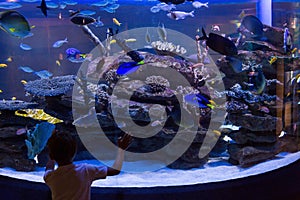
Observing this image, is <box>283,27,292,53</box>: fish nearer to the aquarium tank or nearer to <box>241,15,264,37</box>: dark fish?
the aquarium tank

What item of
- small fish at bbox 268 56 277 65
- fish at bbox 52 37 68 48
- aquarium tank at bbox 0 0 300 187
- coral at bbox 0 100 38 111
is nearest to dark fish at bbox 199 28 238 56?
aquarium tank at bbox 0 0 300 187

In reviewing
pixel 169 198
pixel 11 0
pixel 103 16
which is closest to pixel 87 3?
pixel 103 16

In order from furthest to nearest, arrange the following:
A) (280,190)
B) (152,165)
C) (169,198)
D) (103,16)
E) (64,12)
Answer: (103,16) → (64,12) → (152,165) → (280,190) → (169,198)

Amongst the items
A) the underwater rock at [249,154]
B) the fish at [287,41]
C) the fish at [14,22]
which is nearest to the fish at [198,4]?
the fish at [287,41]

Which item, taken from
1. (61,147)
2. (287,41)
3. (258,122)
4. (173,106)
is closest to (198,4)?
(287,41)

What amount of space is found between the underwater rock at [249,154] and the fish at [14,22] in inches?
92.8

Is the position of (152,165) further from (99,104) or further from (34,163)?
(34,163)

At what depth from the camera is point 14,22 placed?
274cm

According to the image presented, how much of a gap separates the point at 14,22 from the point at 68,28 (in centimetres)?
233

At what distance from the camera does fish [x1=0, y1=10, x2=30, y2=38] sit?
2.70 meters

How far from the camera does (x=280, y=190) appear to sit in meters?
2.64

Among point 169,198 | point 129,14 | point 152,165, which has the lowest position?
point 152,165

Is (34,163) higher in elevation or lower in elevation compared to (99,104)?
lower

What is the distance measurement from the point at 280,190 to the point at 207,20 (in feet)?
11.5
